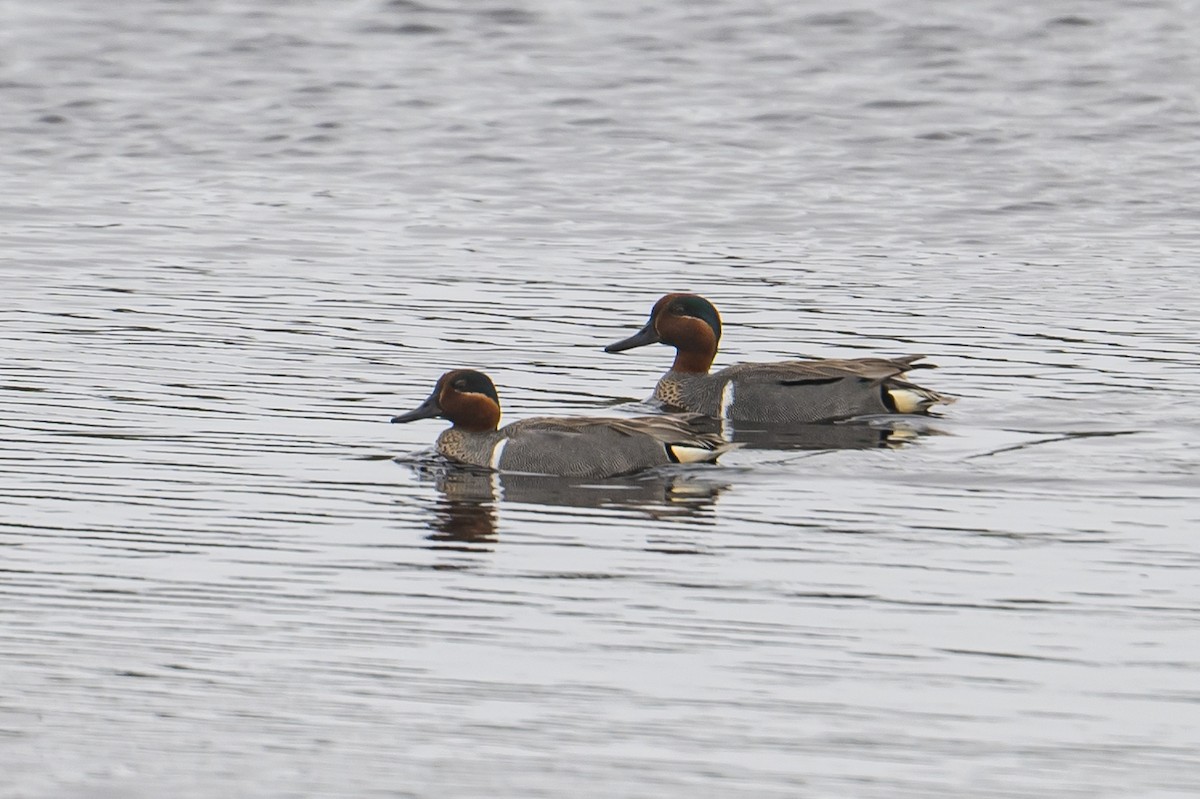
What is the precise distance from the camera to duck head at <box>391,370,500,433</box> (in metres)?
12.5

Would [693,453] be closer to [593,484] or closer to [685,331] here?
[593,484]

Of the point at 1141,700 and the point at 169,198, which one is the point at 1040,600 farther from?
the point at 169,198

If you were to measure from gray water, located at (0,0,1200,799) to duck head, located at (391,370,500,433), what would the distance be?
1.22ft

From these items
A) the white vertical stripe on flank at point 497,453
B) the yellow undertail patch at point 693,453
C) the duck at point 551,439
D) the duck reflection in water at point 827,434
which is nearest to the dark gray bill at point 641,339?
the duck reflection in water at point 827,434

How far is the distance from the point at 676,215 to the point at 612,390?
335 inches

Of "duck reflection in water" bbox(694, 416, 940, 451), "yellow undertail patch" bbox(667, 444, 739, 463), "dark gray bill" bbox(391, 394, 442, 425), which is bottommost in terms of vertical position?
"duck reflection in water" bbox(694, 416, 940, 451)

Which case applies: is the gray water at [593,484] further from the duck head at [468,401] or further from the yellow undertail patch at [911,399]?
the duck head at [468,401]

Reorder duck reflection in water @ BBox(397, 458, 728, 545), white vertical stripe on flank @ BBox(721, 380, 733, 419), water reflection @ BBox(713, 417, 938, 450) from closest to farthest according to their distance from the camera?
duck reflection in water @ BBox(397, 458, 728, 545), water reflection @ BBox(713, 417, 938, 450), white vertical stripe on flank @ BBox(721, 380, 733, 419)

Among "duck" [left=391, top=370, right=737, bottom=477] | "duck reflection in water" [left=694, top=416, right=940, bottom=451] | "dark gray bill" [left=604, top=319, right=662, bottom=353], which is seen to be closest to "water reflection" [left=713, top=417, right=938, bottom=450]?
"duck reflection in water" [left=694, top=416, right=940, bottom=451]

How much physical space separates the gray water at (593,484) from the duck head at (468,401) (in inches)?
14.7

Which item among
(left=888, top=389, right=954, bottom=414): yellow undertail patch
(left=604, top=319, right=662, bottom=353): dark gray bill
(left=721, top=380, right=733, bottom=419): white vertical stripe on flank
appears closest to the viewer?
(left=888, top=389, right=954, bottom=414): yellow undertail patch

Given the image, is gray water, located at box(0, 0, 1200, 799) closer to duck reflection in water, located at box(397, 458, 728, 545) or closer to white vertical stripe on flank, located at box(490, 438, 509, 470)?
duck reflection in water, located at box(397, 458, 728, 545)

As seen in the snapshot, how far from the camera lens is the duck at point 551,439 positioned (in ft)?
39.4

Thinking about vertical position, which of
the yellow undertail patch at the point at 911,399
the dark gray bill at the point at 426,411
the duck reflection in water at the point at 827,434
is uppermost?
the dark gray bill at the point at 426,411
